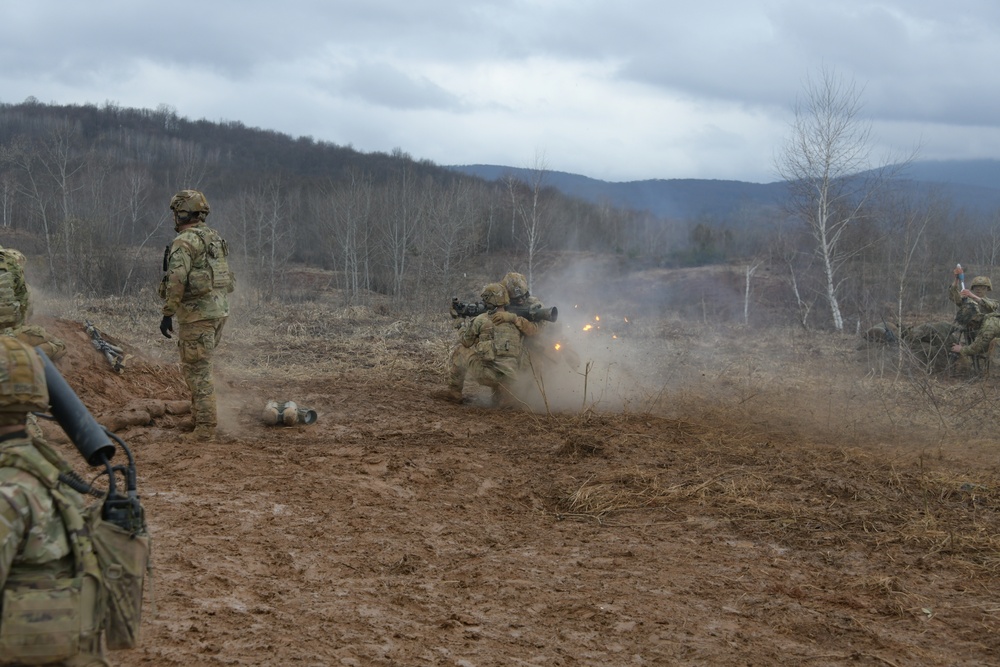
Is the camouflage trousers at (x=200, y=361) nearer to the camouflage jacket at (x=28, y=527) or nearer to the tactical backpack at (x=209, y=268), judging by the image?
the tactical backpack at (x=209, y=268)

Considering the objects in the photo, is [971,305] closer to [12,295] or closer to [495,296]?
[495,296]

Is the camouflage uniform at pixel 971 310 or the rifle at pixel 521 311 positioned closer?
the rifle at pixel 521 311

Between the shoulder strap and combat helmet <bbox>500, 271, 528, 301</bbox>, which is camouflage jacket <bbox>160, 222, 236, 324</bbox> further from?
the shoulder strap

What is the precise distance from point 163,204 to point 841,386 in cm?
3963

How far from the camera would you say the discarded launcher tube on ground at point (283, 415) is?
912cm

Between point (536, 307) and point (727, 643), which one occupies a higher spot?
point (536, 307)

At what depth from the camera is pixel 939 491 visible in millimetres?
6961

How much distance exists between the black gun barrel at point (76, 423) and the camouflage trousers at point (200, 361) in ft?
16.5

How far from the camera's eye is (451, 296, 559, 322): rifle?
11.1m

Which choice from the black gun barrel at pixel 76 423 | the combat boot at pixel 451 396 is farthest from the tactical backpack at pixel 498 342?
the black gun barrel at pixel 76 423

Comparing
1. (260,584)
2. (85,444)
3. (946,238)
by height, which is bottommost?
(260,584)

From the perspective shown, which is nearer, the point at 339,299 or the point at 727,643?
the point at 727,643

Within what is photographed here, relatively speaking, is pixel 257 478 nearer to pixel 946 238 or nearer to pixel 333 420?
pixel 333 420

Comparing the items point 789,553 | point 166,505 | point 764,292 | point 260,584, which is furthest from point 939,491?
point 764,292
